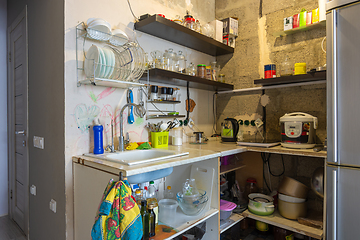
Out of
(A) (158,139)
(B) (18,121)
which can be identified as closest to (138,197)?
(A) (158,139)

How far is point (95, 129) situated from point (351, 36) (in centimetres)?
183

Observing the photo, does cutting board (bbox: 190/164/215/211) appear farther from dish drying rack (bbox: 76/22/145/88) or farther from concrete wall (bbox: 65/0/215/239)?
dish drying rack (bbox: 76/22/145/88)

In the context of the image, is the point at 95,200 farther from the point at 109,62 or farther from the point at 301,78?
the point at 301,78

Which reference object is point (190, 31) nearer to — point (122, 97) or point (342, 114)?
point (122, 97)

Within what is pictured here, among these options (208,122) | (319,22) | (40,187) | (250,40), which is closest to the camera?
(40,187)

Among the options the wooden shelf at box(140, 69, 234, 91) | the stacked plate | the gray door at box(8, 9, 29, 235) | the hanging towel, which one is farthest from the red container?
the gray door at box(8, 9, 29, 235)

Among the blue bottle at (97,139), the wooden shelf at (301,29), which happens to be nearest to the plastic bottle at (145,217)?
the blue bottle at (97,139)

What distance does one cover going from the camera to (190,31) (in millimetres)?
2174

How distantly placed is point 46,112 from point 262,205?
212cm

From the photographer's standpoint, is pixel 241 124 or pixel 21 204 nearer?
pixel 21 204

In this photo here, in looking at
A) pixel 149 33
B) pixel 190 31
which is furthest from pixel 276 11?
pixel 149 33

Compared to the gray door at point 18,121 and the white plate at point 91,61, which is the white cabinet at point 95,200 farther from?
the gray door at point 18,121

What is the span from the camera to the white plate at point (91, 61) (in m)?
1.51

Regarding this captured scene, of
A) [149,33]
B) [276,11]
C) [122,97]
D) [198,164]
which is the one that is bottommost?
[198,164]
